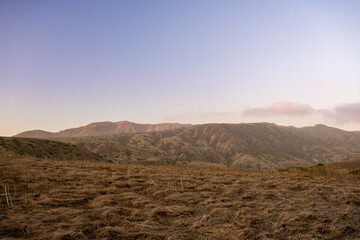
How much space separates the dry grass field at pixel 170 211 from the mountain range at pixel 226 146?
49.6 metres

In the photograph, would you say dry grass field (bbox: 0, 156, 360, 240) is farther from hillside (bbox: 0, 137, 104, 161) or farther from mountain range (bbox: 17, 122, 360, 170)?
mountain range (bbox: 17, 122, 360, 170)

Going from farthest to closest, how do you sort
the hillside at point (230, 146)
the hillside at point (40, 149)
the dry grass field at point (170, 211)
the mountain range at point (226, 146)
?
the hillside at point (230, 146), the mountain range at point (226, 146), the hillside at point (40, 149), the dry grass field at point (170, 211)

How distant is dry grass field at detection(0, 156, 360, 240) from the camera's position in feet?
15.7

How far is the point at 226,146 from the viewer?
374ft

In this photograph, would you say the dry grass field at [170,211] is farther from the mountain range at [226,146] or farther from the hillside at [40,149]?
the mountain range at [226,146]

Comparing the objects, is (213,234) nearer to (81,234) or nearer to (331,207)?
(81,234)

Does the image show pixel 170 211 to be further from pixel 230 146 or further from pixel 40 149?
pixel 230 146

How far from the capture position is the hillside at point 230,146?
77031 millimetres

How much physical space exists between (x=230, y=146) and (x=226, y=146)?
2.02 meters

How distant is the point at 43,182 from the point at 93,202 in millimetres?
3684

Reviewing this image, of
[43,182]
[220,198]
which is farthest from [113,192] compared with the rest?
[220,198]

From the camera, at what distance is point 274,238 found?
4.59 m

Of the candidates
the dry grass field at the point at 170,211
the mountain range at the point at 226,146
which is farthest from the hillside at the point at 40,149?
the mountain range at the point at 226,146

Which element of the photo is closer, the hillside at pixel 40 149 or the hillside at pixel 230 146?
the hillside at pixel 40 149
